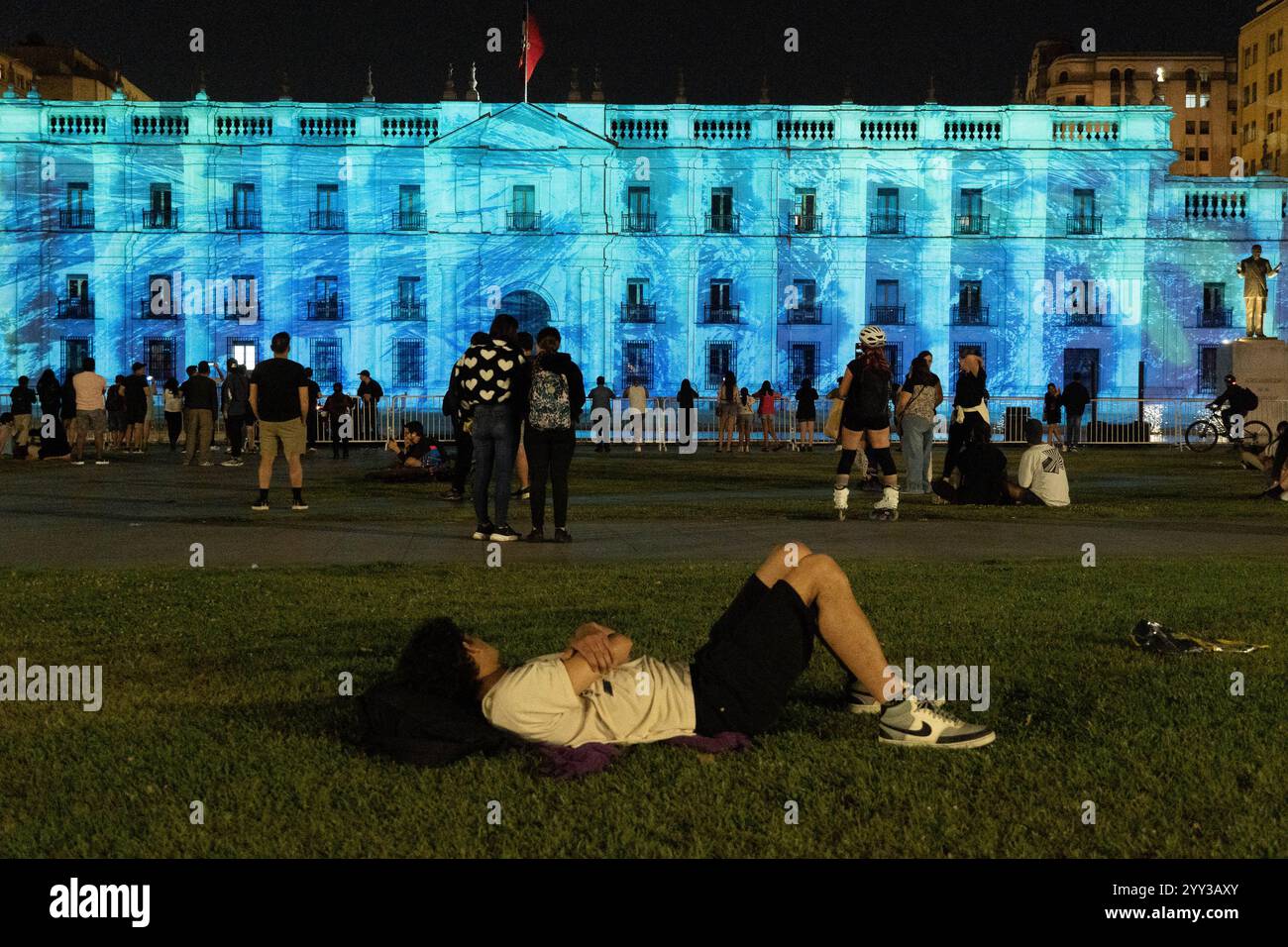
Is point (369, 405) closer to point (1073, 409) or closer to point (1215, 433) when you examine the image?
point (1073, 409)

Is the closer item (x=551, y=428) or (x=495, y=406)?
(x=551, y=428)

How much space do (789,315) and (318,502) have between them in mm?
37436

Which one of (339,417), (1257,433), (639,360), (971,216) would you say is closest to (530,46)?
(639,360)

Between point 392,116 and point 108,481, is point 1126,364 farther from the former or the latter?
point 108,481

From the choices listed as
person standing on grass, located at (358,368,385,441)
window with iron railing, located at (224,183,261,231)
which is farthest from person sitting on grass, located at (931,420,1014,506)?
window with iron railing, located at (224,183,261,231)

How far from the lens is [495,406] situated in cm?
1121

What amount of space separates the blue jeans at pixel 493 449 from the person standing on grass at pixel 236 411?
35.2 feet

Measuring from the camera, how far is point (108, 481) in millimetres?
18375

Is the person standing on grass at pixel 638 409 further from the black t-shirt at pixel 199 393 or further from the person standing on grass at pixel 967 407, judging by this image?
the person standing on grass at pixel 967 407

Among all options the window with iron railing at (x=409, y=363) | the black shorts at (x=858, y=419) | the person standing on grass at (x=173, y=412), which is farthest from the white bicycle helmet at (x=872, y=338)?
the window with iron railing at (x=409, y=363)

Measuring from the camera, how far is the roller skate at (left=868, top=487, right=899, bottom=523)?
12.8 meters

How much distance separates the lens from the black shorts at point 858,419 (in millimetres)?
13078

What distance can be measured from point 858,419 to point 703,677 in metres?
8.54
